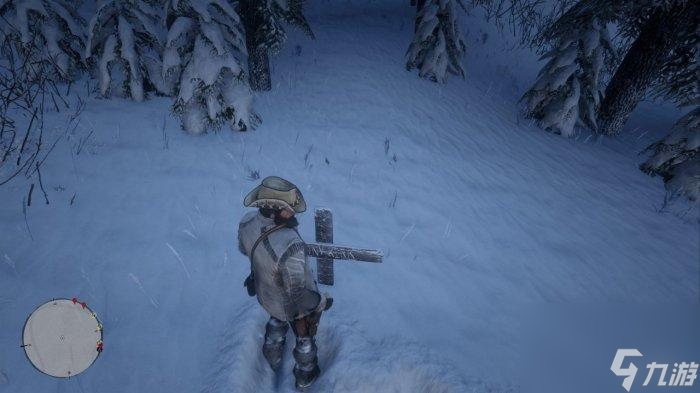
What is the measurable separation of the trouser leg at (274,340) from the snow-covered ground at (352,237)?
0.22 metres

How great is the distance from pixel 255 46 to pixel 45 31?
3.79m

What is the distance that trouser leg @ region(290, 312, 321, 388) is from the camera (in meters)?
2.88

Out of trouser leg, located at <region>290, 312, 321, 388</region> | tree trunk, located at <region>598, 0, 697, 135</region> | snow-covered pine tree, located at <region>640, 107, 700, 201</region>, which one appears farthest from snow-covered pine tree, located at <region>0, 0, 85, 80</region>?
tree trunk, located at <region>598, 0, 697, 135</region>

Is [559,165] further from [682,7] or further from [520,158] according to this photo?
[682,7]

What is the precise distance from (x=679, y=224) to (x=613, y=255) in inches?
82.4

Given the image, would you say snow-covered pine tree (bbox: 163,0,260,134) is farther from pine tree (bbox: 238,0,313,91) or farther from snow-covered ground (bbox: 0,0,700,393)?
pine tree (bbox: 238,0,313,91)

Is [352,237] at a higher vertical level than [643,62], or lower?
lower

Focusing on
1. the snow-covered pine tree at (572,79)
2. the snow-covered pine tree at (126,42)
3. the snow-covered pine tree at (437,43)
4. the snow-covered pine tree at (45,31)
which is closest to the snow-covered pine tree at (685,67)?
the snow-covered pine tree at (572,79)

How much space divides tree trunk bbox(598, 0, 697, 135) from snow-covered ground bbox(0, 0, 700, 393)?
730 mm

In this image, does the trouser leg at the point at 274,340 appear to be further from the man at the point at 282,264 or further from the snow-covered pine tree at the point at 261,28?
the snow-covered pine tree at the point at 261,28

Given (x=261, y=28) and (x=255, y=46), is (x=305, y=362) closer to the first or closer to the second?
(x=261, y=28)

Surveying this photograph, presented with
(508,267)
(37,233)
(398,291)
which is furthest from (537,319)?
(37,233)

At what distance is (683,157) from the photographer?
22.1ft

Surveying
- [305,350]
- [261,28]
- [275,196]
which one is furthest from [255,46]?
[305,350]
